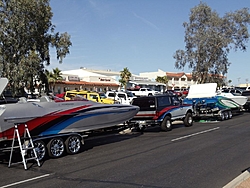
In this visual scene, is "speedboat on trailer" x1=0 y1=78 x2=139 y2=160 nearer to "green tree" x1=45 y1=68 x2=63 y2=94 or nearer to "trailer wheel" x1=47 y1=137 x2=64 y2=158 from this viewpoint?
"trailer wheel" x1=47 y1=137 x2=64 y2=158

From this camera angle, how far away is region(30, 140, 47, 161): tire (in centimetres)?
991

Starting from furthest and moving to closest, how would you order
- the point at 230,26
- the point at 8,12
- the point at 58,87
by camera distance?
the point at 58,87, the point at 230,26, the point at 8,12

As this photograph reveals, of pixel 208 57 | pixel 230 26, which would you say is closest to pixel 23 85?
pixel 208 57

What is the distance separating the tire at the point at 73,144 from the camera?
1079 centimetres

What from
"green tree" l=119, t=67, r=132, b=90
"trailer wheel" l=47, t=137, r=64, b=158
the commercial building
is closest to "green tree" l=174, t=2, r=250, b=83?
the commercial building

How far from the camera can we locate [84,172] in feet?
27.3

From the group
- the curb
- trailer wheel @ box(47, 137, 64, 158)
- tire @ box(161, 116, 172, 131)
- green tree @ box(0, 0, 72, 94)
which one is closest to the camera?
the curb

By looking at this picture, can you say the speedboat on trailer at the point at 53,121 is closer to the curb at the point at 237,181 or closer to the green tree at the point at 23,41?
the curb at the point at 237,181

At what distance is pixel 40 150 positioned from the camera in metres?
10.1

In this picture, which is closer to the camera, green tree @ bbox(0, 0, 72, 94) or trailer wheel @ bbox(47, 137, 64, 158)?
trailer wheel @ bbox(47, 137, 64, 158)

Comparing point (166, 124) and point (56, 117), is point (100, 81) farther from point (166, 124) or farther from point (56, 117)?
point (56, 117)

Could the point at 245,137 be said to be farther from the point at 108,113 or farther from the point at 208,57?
the point at 208,57

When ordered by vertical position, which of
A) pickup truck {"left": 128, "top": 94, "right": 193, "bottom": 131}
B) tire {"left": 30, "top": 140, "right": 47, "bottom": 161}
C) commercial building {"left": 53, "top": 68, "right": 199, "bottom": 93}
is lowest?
tire {"left": 30, "top": 140, "right": 47, "bottom": 161}

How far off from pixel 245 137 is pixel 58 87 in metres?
40.1
